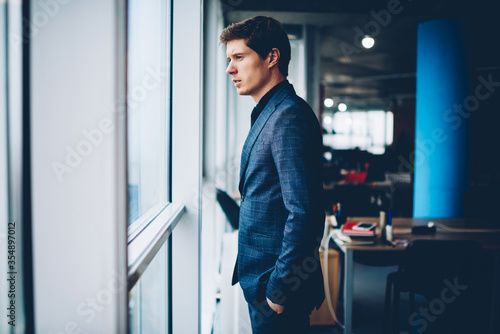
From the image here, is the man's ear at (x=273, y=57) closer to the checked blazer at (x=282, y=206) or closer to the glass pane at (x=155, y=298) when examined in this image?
the checked blazer at (x=282, y=206)

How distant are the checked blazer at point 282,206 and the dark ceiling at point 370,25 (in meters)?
4.13

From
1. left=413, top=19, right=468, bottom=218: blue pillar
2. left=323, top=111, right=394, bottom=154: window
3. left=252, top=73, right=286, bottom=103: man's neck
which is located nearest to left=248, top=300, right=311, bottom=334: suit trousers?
left=252, top=73, right=286, bottom=103: man's neck

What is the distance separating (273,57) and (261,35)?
0.10 metres

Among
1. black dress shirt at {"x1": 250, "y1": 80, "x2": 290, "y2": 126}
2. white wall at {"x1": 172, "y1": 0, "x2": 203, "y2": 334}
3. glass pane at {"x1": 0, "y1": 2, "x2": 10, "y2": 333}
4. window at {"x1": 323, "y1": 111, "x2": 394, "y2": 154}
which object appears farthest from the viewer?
window at {"x1": 323, "y1": 111, "x2": 394, "y2": 154}

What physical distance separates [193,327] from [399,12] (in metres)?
5.10

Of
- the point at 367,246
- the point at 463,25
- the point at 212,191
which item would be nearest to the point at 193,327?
the point at 367,246

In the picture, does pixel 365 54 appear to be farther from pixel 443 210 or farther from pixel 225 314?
pixel 225 314

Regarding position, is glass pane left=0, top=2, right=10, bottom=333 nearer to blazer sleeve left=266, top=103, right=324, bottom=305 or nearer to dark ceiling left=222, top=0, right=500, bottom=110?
blazer sleeve left=266, top=103, right=324, bottom=305

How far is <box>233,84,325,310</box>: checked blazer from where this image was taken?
125 centimetres

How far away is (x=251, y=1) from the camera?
5.07 meters

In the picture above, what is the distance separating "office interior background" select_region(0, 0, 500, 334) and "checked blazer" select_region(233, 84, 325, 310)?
38 centimetres

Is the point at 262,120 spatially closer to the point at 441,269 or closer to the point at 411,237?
the point at 441,269

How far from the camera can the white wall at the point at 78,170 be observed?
668 millimetres

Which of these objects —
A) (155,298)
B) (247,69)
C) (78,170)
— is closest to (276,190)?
(247,69)
